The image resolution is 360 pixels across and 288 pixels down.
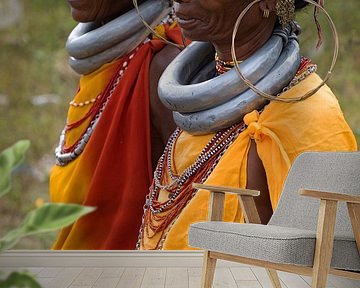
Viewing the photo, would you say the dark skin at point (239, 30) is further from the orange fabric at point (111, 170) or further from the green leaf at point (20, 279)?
the green leaf at point (20, 279)

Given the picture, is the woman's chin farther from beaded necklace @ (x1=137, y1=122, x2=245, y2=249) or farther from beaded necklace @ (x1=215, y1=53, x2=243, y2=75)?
beaded necklace @ (x1=137, y1=122, x2=245, y2=249)

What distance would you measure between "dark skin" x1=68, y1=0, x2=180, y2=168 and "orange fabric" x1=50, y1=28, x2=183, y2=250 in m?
0.04

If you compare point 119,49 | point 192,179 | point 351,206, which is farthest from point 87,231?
point 351,206

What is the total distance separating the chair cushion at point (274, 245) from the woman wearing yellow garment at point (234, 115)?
2.06ft

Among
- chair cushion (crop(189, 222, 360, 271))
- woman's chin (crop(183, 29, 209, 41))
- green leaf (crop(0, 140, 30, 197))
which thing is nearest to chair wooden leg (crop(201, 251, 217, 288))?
chair cushion (crop(189, 222, 360, 271))

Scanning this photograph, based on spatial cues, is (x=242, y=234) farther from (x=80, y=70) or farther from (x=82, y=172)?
(x=80, y=70)

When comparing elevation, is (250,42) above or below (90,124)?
above

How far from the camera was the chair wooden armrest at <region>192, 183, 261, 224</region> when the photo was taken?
272 centimetres

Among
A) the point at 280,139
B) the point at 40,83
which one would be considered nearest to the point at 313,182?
the point at 280,139

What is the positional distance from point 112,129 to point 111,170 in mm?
188

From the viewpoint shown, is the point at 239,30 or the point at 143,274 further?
the point at 143,274

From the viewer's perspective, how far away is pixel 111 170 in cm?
327

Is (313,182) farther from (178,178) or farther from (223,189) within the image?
(178,178)

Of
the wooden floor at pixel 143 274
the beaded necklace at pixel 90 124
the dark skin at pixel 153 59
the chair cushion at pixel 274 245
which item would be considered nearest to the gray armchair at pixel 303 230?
the chair cushion at pixel 274 245
